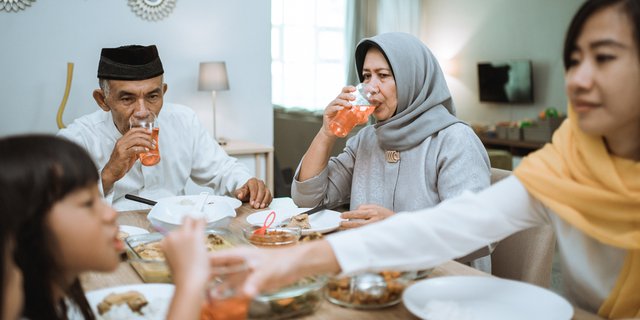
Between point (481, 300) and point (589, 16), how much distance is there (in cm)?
61

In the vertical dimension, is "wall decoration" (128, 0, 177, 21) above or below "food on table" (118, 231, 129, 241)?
above

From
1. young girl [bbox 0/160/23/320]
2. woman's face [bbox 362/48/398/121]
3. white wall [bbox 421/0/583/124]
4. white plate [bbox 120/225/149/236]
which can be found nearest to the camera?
young girl [bbox 0/160/23/320]

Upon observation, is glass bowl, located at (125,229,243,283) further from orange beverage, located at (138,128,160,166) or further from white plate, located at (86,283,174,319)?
orange beverage, located at (138,128,160,166)

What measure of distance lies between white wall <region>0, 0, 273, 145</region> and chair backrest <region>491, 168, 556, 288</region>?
10.2 ft

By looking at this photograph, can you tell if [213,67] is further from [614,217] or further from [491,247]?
[614,217]

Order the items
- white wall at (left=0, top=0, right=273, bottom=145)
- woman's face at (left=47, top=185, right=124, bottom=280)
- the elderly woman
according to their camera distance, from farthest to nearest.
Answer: white wall at (left=0, top=0, right=273, bottom=145)
the elderly woman
woman's face at (left=47, top=185, right=124, bottom=280)

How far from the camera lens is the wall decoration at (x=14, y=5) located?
3.87 metres

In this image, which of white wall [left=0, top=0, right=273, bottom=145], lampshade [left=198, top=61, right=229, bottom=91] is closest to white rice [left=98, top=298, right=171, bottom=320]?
white wall [left=0, top=0, right=273, bottom=145]

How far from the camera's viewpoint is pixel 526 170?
50.5 inches

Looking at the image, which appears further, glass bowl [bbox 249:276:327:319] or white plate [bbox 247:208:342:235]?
white plate [bbox 247:208:342:235]

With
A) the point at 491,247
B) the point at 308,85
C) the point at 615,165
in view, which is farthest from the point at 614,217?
the point at 308,85

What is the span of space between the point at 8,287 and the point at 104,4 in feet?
12.1

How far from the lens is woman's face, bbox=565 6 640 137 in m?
1.13

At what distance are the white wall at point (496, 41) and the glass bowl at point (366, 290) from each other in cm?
553
